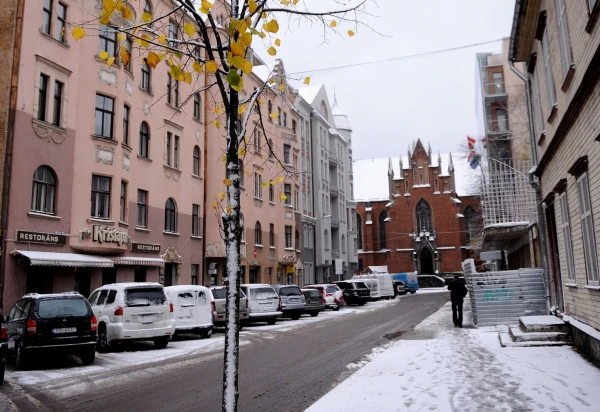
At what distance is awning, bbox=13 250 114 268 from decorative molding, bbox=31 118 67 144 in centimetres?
438

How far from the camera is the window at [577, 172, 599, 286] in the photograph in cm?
977

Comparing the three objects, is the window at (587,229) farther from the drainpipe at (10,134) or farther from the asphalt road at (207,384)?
the drainpipe at (10,134)

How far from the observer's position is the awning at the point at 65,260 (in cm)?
1802

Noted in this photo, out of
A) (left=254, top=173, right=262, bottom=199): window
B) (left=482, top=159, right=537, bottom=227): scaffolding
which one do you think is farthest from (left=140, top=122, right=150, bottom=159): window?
(left=482, top=159, right=537, bottom=227): scaffolding

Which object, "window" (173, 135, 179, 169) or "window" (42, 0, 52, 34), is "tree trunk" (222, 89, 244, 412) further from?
"window" (173, 135, 179, 169)

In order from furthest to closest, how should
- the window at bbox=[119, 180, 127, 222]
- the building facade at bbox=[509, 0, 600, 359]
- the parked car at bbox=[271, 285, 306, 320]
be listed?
the parked car at bbox=[271, 285, 306, 320] < the window at bbox=[119, 180, 127, 222] < the building facade at bbox=[509, 0, 600, 359]

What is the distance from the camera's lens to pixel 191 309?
1770cm

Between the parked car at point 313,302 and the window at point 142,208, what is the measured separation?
9.13 m

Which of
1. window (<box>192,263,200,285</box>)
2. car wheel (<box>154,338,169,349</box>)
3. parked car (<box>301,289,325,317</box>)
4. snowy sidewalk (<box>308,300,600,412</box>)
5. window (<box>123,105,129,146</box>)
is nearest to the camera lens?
snowy sidewalk (<box>308,300,600,412</box>)

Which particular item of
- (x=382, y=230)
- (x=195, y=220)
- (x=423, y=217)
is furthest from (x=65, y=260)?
(x=382, y=230)

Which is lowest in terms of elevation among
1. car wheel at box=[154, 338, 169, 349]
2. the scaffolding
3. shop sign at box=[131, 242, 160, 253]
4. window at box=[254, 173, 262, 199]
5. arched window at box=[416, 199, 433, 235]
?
car wheel at box=[154, 338, 169, 349]

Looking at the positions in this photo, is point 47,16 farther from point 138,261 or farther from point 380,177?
point 380,177

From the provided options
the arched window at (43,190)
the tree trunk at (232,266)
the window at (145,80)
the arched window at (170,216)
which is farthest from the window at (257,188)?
the tree trunk at (232,266)

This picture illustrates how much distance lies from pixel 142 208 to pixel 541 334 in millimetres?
19102
